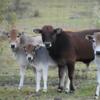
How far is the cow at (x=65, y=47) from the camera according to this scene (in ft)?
50.3

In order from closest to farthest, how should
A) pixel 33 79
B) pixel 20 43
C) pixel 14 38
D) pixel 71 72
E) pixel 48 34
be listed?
pixel 48 34, pixel 14 38, pixel 71 72, pixel 20 43, pixel 33 79

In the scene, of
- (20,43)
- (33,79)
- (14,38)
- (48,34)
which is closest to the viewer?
(48,34)

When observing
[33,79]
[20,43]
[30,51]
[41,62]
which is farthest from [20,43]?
[33,79]

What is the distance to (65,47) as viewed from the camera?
51.3 ft

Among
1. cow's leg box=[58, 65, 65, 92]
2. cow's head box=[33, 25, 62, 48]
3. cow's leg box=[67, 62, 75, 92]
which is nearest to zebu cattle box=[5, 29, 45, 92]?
cow's head box=[33, 25, 62, 48]

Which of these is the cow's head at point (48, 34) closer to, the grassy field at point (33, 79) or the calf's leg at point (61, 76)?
the calf's leg at point (61, 76)

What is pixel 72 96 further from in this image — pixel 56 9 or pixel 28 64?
pixel 56 9

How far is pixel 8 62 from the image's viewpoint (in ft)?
66.9

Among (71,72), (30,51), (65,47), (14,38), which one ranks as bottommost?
(71,72)

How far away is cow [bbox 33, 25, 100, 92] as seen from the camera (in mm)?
15328

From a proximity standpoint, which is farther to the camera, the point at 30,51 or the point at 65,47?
the point at 65,47

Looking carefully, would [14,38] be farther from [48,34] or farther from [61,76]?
[61,76]

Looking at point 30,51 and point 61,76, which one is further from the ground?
point 30,51

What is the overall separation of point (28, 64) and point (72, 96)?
1.76m
